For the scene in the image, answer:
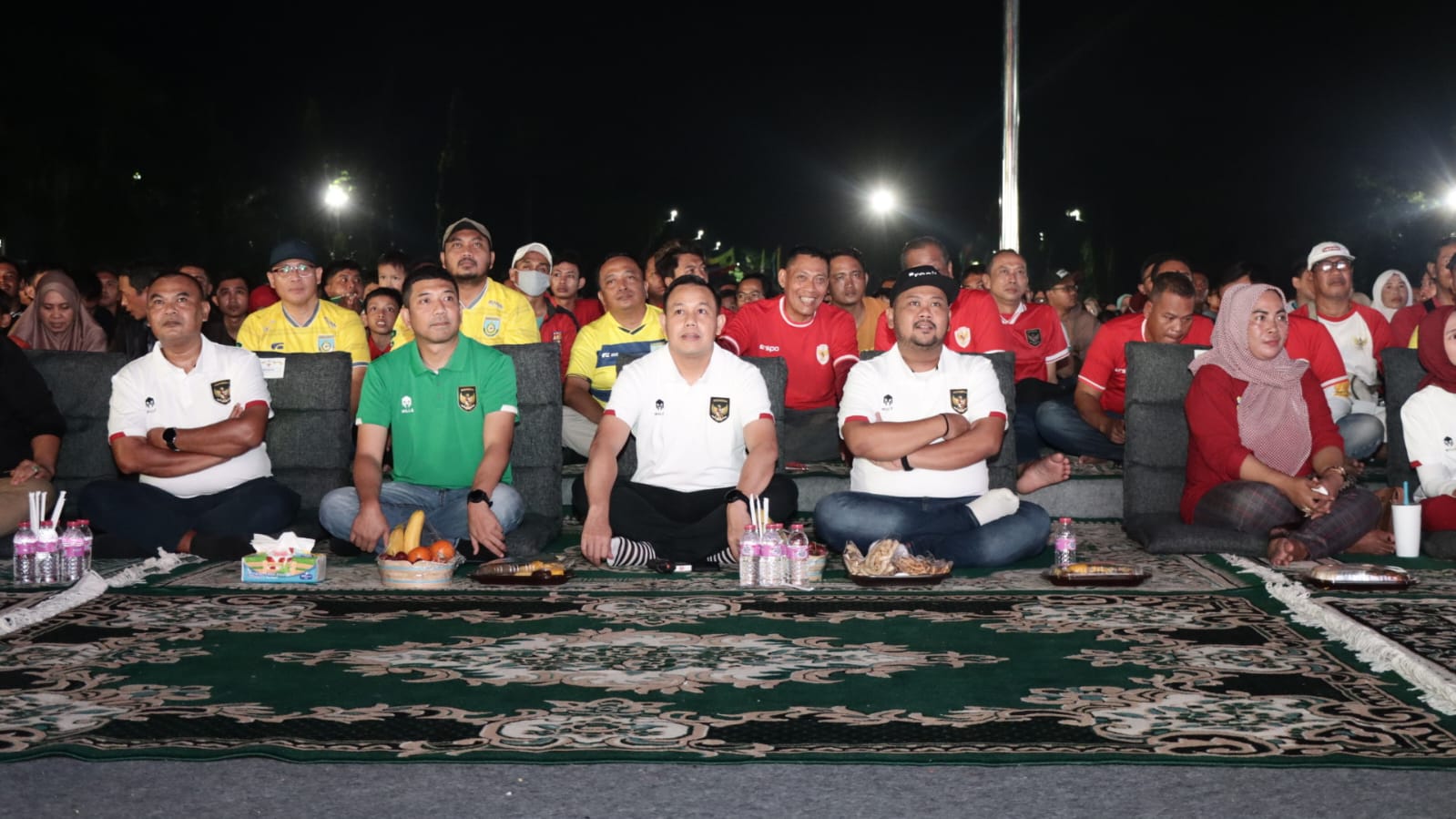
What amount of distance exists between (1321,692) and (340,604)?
11.3 feet

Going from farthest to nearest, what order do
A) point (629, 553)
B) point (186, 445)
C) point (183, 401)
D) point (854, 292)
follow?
point (854, 292) < point (183, 401) < point (186, 445) < point (629, 553)

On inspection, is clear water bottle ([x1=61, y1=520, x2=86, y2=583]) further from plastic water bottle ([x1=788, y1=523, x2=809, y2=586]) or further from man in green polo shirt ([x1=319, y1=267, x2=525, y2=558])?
plastic water bottle ([x1=788, y1=523, x2=809, y2=586])

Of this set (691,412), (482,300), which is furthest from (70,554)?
(482,300)

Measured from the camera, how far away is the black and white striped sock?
6.39m

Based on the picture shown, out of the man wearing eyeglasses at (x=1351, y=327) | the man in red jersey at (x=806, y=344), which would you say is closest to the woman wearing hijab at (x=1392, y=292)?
the man wearing eyeglasses at (x=1351, y=327)

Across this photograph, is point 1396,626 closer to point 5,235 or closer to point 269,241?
point 5,235

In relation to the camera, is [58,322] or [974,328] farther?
[58,322]

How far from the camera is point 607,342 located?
339 inches

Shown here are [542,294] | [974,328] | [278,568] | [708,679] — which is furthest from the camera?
[542,294]

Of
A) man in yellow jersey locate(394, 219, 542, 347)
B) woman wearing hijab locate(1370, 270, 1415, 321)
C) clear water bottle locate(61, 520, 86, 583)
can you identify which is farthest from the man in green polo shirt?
Answer: woman wearing hijab locate(1370, 270, 1415, 321)

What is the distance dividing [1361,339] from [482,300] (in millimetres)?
5257

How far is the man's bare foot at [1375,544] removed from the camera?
6703 mm

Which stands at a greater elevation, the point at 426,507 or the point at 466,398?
the point at 466,398

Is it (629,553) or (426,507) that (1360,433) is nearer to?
(629,553)
